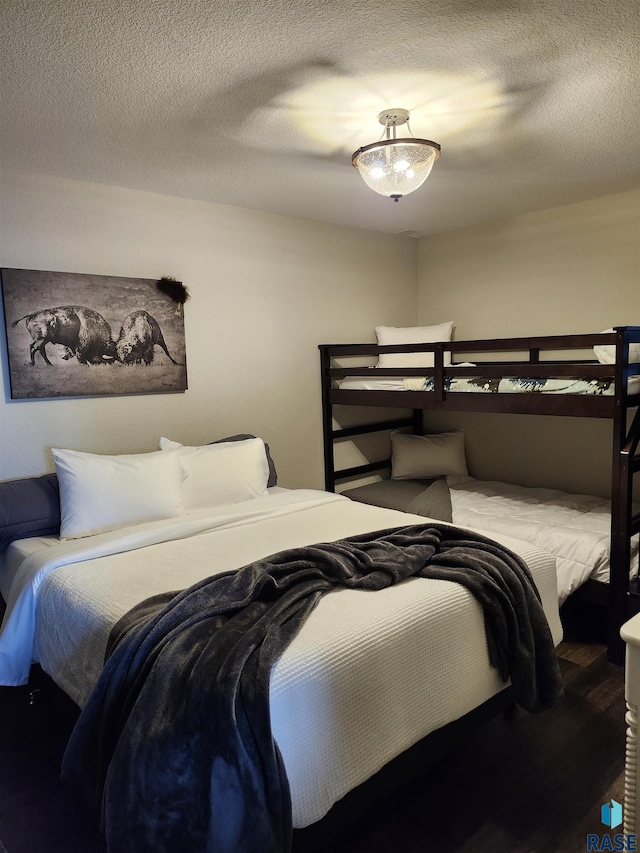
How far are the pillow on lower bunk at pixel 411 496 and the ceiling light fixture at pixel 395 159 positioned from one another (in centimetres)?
193

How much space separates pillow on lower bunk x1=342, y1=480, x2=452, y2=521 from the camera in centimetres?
347

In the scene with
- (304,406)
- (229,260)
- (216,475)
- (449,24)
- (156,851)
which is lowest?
(156,851)

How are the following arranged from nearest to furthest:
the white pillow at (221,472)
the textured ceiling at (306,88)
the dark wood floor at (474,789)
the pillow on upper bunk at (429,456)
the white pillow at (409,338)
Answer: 1. the textured ceiling at (306,88)
2. the dark wood floor at (474,789)
3. the white pillow at (221,472)
4. the white pillow at (409,338)
5. the pillow on upper bunk at (429,456)

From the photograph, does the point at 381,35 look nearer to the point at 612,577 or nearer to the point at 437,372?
the point at 437,372

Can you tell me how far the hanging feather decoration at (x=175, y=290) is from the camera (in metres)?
3.17

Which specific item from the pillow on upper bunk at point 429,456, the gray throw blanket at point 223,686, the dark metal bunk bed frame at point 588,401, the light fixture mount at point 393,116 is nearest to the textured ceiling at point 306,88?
the light fixture mount at point 393,116

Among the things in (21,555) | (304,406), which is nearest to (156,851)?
(21,555)

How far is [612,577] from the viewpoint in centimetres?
261

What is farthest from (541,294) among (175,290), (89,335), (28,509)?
(28,509)

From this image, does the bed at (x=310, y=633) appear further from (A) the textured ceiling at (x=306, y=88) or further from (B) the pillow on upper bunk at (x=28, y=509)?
(A) the textured ceiling at (x=306, y=88)

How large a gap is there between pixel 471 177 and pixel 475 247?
1255 mm

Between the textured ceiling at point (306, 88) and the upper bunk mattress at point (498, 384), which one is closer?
the textured ceiling at point (306, 88)

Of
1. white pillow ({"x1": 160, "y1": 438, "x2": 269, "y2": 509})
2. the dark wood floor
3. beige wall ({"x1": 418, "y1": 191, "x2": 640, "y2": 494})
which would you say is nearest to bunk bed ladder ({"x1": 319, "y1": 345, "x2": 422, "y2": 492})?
beige wall ({"x1": 418, "y1": 191, "x2": 640, "y2": 494})

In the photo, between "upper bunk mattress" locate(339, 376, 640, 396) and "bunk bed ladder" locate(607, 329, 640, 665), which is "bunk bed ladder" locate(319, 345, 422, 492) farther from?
"bunk bed ladder" locate(607, 329, 640, 665)
